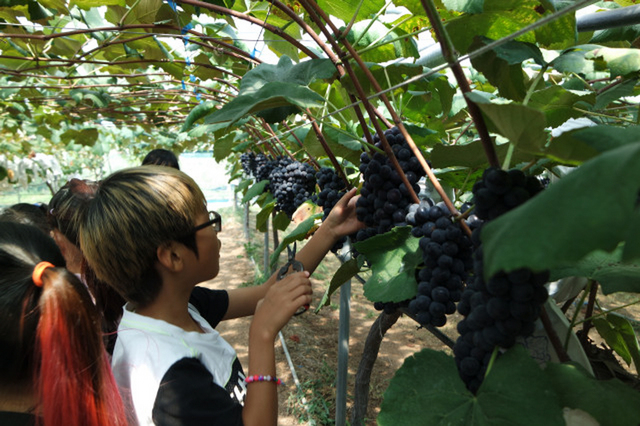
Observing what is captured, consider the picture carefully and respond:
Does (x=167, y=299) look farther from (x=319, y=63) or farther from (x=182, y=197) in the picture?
(x=319, y=63)

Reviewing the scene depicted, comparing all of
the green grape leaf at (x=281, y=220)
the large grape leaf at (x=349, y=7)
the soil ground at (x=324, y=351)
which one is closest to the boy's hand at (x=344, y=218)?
the large grape leaf at (x=349, y=7)

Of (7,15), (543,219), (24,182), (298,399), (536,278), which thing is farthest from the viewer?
(24,182)

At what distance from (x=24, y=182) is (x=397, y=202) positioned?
639 inches

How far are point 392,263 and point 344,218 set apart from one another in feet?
1.72

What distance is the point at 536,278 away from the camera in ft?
1.84

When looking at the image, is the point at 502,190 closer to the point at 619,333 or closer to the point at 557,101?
the point at 557,101

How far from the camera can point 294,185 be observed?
2.30 m

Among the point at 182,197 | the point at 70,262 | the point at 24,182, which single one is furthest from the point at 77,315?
the point at 24,182

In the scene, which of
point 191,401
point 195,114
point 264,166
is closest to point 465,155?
point 191,401

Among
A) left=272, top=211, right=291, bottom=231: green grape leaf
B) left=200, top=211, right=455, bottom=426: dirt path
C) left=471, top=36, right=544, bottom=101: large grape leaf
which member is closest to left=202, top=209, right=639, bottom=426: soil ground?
left=200, top=211, right=455, bottom=426: dirt path

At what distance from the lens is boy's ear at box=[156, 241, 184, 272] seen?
1.31 metres

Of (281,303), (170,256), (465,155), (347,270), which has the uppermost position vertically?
(465,155)

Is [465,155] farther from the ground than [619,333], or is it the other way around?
[465,155]

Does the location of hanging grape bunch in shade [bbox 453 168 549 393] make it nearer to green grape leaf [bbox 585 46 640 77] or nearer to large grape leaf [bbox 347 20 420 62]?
green grape leaf [bbox 585 46 640 77]
